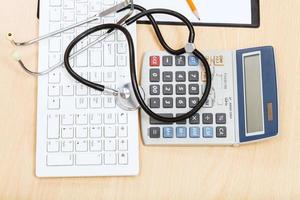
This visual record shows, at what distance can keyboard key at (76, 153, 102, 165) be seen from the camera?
2.06 feet

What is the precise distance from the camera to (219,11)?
2.26 feet

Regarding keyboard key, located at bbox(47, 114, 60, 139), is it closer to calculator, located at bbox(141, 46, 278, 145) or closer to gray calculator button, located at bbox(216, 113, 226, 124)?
calculator, located at bbox(141, 46, 278, 145)

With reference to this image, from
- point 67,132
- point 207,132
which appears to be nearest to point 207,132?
point 207,132

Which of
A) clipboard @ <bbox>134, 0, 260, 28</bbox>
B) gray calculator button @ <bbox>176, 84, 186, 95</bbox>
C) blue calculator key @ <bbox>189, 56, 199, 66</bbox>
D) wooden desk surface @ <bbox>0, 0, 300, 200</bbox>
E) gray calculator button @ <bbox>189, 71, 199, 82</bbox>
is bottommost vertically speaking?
wooden desk surface @ <bbox>0, 0, 300, 200</bbox>

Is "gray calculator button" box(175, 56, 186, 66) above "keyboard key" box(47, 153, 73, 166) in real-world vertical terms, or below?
above

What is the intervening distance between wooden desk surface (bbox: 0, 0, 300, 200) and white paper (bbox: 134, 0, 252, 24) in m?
0.06

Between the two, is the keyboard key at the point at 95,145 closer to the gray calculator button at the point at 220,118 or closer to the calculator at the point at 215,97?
the calculator at the point at 215,97

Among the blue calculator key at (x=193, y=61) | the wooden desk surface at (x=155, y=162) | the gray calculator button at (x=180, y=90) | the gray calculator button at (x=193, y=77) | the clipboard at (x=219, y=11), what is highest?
the clipboard at (x=219, y=11)

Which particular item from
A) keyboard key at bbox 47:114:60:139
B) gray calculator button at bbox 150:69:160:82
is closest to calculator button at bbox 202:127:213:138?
gray calculator button at bbox 150:69:160:82

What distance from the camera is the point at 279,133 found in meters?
0.65

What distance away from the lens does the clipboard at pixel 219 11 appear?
68 centimetres

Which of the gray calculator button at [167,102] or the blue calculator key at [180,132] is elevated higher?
the gray calculator button at [167,102]

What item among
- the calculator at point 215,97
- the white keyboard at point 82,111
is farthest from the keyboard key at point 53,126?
the calculator at point 215,97

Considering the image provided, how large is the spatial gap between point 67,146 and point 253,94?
284mm
